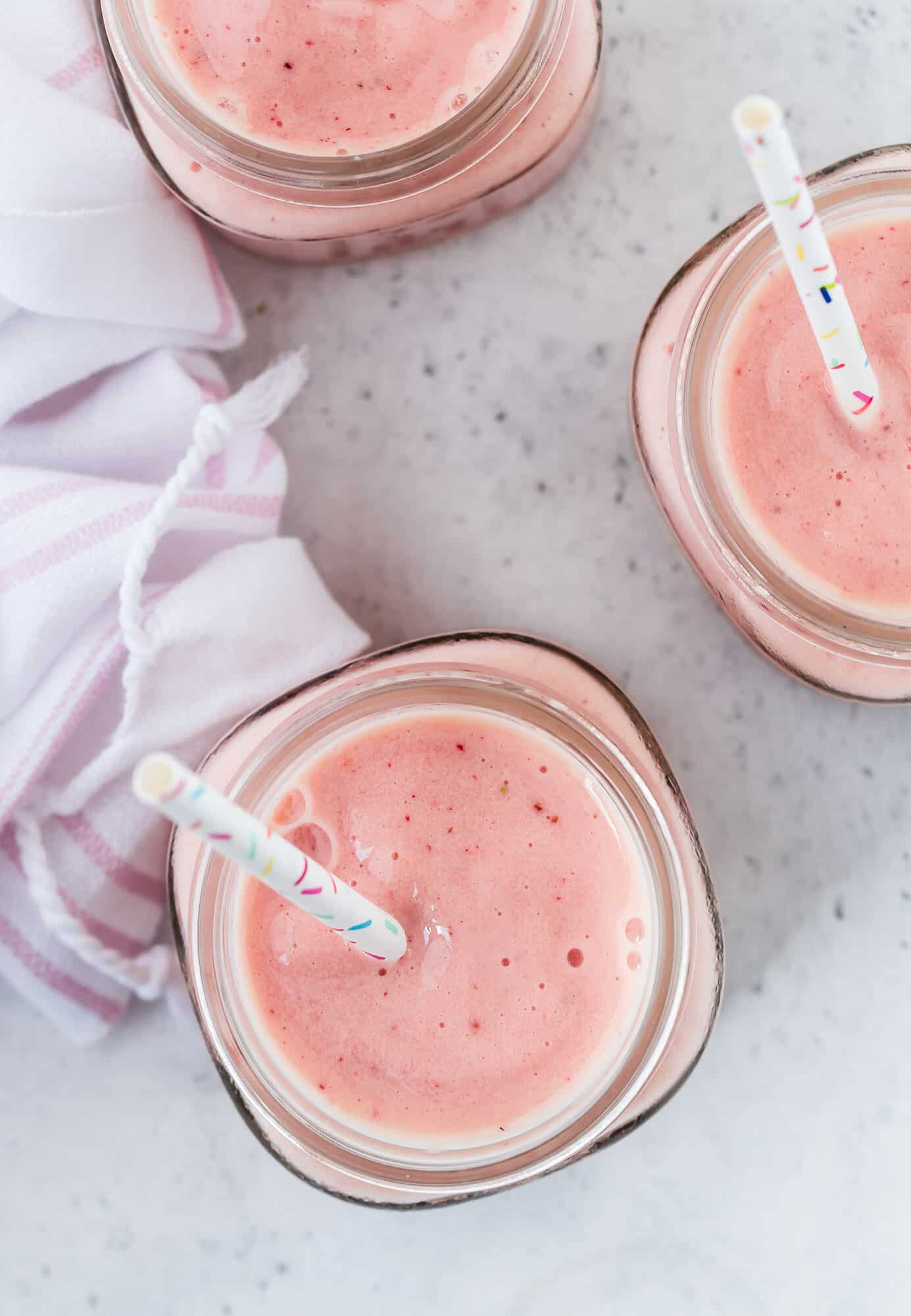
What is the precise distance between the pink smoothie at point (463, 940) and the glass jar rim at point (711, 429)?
130mm

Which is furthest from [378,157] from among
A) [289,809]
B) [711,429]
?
[289,809]

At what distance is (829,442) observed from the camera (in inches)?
25.4

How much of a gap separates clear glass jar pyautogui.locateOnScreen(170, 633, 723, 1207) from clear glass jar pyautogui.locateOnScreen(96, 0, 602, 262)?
0.79 feet

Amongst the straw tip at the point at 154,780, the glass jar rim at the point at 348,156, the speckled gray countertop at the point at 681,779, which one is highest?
the glass jar rim at the point at 348,156

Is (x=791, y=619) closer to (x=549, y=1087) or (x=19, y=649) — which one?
(x=549, y=1087)

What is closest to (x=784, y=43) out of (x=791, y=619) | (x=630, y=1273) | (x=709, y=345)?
(x=709, y=345)

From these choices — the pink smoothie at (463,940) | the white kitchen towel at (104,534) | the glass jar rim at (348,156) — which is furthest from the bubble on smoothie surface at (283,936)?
the glass jar rim at (348,156)

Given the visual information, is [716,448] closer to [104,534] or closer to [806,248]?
[806,248]

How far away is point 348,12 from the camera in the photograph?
2.13ft

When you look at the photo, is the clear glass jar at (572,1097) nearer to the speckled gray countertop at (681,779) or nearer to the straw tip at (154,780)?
the speckled gray countertop at (681,779)

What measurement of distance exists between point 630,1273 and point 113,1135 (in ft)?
1.05

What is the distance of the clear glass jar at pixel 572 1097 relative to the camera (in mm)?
615

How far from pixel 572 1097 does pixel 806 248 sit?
40 cm

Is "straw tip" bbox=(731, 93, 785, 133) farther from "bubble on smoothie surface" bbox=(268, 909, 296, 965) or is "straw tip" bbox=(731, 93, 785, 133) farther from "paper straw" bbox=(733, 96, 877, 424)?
"bubble on smoothie surface" bbox=(268, 909, 296, 965)
